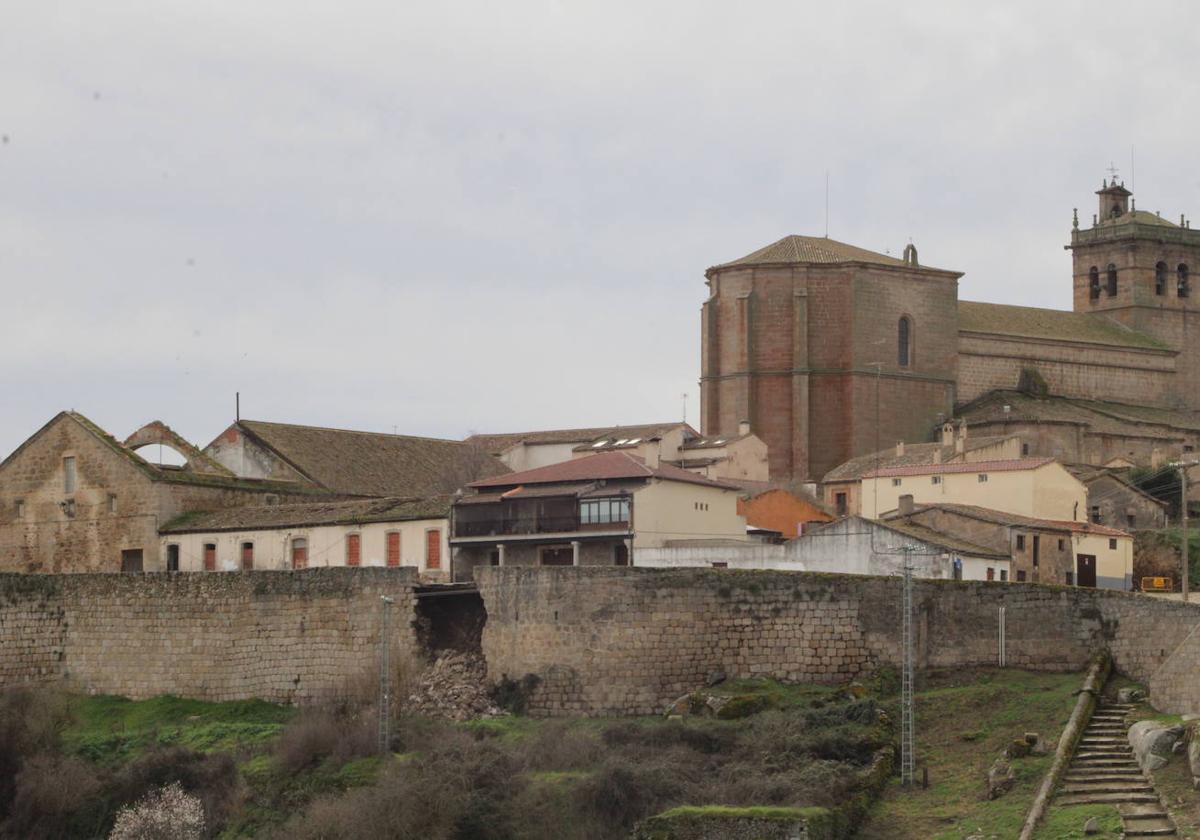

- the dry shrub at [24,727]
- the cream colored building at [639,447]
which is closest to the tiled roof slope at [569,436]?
the cream colored building at [639,447]

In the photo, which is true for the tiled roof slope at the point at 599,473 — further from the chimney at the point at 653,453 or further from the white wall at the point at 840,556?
the white wall at the point at 840,556

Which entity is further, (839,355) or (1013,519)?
(839,355)

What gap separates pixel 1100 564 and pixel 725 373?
27598 millimetres

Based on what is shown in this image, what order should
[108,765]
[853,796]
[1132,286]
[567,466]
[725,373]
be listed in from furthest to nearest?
[1132,286], [725,373], [567,466], [108,765], [853,796]

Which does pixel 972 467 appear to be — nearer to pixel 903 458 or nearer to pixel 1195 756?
pixel 903 458

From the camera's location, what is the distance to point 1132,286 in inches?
4210

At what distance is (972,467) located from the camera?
223ft

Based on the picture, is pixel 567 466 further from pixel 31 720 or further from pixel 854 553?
pixel 31 720

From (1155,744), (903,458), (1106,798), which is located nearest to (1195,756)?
(1155,744)

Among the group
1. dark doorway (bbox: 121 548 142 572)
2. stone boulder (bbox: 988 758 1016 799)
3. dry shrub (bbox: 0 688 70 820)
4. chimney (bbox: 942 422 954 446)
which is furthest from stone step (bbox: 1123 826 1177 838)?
chimney (bbox: 942 422 954 446)

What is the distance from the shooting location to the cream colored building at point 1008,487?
6594cm

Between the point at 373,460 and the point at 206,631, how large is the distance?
17729mm

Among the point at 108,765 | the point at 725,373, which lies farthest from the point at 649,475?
the point at 725,373

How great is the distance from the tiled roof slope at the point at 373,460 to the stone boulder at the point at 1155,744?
30.9 m
